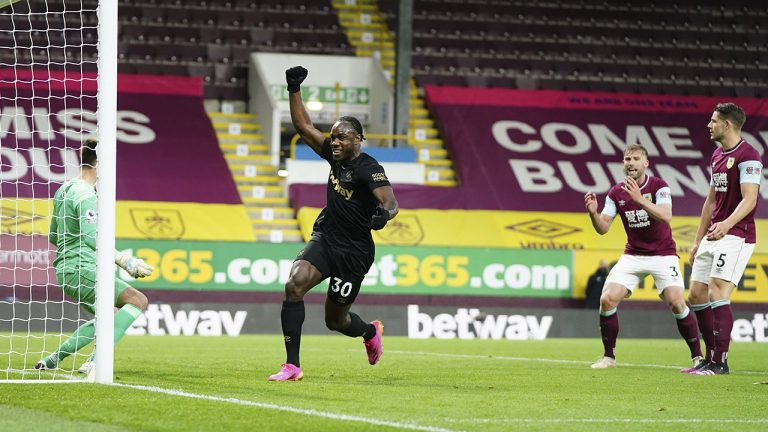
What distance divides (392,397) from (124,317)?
2.44 metres

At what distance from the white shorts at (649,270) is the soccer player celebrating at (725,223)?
A: 25.8 inches

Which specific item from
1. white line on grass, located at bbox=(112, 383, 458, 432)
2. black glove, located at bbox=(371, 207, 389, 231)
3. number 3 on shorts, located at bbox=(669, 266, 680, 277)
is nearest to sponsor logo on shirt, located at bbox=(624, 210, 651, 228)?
number 3 on shorts, located at bbox=(669, 266, 680, 277)

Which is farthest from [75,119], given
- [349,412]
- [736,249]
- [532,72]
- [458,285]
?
[349,412]

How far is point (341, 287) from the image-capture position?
9.37 meters

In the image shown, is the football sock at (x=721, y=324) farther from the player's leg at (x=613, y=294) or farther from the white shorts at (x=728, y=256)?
the player's leg at (x=613, y=294)

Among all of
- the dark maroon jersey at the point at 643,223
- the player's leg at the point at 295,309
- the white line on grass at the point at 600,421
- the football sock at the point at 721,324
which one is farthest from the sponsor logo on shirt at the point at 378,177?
the football sock at the point at 721,324

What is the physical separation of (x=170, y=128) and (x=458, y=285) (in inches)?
279

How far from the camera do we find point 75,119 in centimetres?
2495

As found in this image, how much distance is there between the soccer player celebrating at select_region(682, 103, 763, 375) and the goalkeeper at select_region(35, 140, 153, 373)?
15.3 ft

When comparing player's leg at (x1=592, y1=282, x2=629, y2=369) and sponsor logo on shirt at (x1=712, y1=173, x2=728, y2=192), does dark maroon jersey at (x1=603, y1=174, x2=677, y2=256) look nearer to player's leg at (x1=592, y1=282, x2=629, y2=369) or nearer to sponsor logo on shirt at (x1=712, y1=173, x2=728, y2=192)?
player's leg at (x1=592, y1=282, x2=629, y2=369)

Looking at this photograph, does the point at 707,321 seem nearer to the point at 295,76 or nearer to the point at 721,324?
the point at 721,324

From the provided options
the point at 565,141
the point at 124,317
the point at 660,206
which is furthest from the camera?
the point at 565,141

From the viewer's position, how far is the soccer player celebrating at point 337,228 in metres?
8.99

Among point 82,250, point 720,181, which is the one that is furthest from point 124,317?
point 720,181
